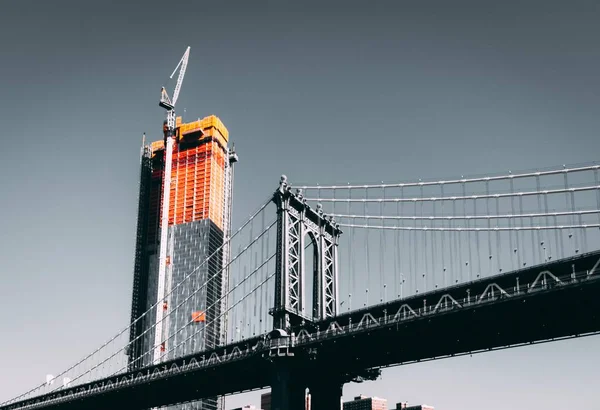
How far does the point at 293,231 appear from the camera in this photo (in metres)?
102

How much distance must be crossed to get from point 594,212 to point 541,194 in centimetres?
869

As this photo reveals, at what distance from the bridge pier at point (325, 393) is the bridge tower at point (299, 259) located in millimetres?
7473

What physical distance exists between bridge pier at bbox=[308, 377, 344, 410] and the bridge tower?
747 cm

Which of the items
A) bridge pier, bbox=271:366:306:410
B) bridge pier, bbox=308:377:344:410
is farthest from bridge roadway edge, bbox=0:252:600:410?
bridge pier, bbox=271:366:306:410

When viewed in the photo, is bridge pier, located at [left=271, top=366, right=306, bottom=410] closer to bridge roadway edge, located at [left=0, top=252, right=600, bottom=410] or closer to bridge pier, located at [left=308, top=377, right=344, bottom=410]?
bridge roadway edge, located at [left=0, top=252, right=600, bottom=410]

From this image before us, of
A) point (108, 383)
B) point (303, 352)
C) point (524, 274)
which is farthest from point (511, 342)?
point (108, 383)

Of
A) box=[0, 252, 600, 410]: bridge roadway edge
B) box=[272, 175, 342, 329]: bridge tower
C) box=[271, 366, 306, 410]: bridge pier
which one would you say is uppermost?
box=[272, 175, 342, 329]: bridge tower

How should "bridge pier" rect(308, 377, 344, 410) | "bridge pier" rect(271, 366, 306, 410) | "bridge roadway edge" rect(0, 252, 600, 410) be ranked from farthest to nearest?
1. "bridge pier" rect(308, 377, 344, 410)
2. "bridge pier" rect(271, 366, 306, 410)
3. "bridge roadway edge" rect(0, 252, 600, 410)

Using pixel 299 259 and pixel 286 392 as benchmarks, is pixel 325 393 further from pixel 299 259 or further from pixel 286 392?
pixel 299 259

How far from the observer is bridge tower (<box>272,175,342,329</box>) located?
3740 inches

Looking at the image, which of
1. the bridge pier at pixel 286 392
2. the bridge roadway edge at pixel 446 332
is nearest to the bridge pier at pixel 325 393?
the bridge roadway edge at pixel 446 332

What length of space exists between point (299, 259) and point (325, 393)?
52.3ft

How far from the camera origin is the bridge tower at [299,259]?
95000 mm

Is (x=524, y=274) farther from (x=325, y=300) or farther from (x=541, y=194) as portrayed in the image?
(x=325, y=300)
